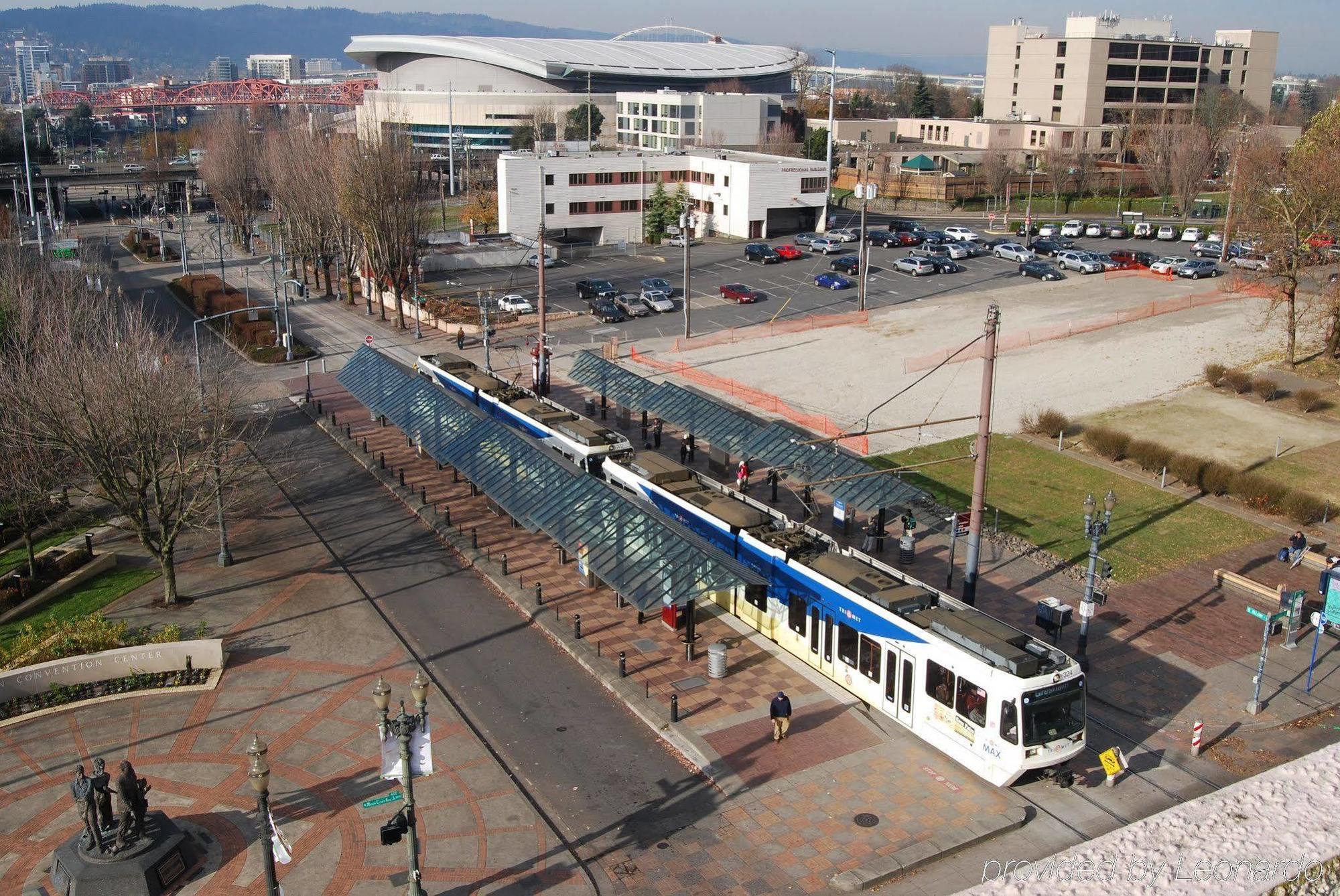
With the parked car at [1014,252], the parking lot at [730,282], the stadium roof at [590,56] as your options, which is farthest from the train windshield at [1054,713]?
the stadium roof at [590,56]

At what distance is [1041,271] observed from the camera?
74.7 metres

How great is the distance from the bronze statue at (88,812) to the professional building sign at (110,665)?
7.21 metres

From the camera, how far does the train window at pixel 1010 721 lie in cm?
2081

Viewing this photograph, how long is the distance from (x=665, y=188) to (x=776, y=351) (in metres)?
42.1

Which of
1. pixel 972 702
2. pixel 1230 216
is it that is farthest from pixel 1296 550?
pixel 1230 216

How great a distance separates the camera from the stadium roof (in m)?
160

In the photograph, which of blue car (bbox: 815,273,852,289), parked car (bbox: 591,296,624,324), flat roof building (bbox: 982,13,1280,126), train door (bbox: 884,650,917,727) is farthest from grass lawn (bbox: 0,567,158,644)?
flat roof building (bbox: 982,13,1280,126)

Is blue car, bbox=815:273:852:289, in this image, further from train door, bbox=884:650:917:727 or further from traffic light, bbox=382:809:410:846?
traffic light, bbox=382:809:410:846

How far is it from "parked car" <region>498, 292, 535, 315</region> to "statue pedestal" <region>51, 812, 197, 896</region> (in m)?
50.6

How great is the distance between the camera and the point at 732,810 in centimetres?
2120

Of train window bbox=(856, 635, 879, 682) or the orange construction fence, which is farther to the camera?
the orange construction fence

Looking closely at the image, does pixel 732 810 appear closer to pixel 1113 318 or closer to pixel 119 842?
pixel 119 842

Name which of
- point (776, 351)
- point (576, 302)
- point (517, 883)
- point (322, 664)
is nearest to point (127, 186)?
point (576, 302)

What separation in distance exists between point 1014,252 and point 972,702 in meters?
66.9
